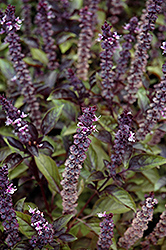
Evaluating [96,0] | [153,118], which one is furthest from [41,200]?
[96,0]

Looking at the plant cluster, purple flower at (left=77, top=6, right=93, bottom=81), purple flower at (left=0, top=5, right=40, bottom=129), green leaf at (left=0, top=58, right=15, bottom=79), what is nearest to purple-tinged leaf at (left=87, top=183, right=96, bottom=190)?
the plant cluster

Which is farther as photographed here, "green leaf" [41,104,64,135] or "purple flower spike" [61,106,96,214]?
"green leaf" [41,104,64,135]

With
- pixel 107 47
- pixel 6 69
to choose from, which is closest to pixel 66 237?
pixel 107 47

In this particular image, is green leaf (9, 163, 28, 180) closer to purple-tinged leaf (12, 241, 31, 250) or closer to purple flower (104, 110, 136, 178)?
purple-tinged leaf (12, 241, 31, 250)

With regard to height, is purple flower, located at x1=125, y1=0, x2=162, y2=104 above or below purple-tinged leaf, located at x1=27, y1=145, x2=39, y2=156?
above

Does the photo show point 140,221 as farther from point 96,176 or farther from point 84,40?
point 84,40

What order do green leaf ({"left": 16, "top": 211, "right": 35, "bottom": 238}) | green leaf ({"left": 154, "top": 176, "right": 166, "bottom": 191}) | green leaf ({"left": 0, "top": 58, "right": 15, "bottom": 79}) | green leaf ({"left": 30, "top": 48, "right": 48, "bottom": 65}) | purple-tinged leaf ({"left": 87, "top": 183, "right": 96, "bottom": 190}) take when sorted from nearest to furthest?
green leaf ({"left": 16, "top": 211, "right": 35, "bottom": 238}) → purple-tinged leaf ({"left": 87, "top": 183, "right": 96, "bottom": 190}) → green leaf ({"left": 154, "top": 176, "right": 166, "bottom": 191}) → green leaf ({"left": 0, "top": 58, "right": 15, "bottom": 79}) → green leaf ({"left": 30, "top": 48, "right": 48, "bottom": 65})
